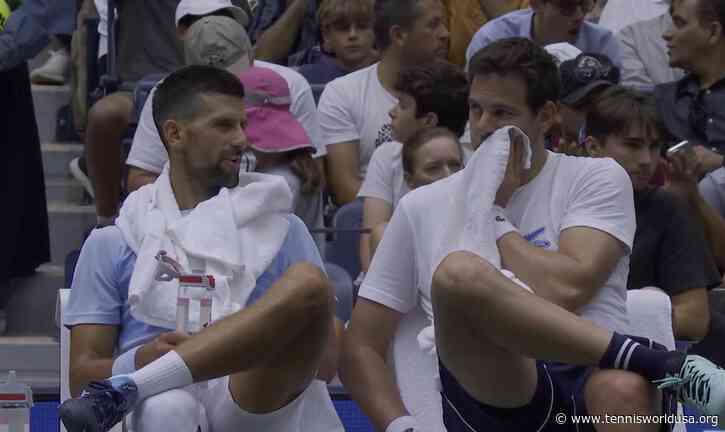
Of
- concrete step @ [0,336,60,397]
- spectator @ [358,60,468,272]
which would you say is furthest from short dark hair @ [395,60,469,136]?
concrete step @ [0,336,60,397]

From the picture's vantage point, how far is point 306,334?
4281mm

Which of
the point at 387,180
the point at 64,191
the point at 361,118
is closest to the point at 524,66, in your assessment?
the point at 387,180

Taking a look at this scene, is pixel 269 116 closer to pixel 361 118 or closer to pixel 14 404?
pixel 361 118

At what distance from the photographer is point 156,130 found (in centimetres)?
605

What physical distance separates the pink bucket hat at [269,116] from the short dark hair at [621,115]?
115cm

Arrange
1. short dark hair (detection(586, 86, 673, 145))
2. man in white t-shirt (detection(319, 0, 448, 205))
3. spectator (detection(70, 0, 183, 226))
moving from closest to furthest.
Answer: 1. short dark hair (detection(586, 86, 673, 145))
2. man in white t-shirt (detection(319, 0, 448, 205))
3. spectator (detection(70, 0, 183, 226))

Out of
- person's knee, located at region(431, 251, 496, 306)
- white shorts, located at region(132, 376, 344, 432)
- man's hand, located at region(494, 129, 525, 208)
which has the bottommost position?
white shorts, located at region(132, 376, 344, 432)

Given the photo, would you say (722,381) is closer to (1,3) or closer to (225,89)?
(225,89)

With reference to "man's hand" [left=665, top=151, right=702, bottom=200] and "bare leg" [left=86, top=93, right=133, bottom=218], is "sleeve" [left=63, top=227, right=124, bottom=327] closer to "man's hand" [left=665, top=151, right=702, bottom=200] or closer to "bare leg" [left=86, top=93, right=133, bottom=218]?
"man's hand" [left=665, top=151, right=702, bottom=200]

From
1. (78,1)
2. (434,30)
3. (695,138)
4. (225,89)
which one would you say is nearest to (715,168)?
(695,138)

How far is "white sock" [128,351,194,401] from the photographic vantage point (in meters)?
4.07

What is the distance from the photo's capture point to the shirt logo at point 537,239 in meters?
4.52

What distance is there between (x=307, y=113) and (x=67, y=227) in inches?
63.3

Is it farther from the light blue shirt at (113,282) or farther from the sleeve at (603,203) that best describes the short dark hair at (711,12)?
the light blue shirt at (113,282)
